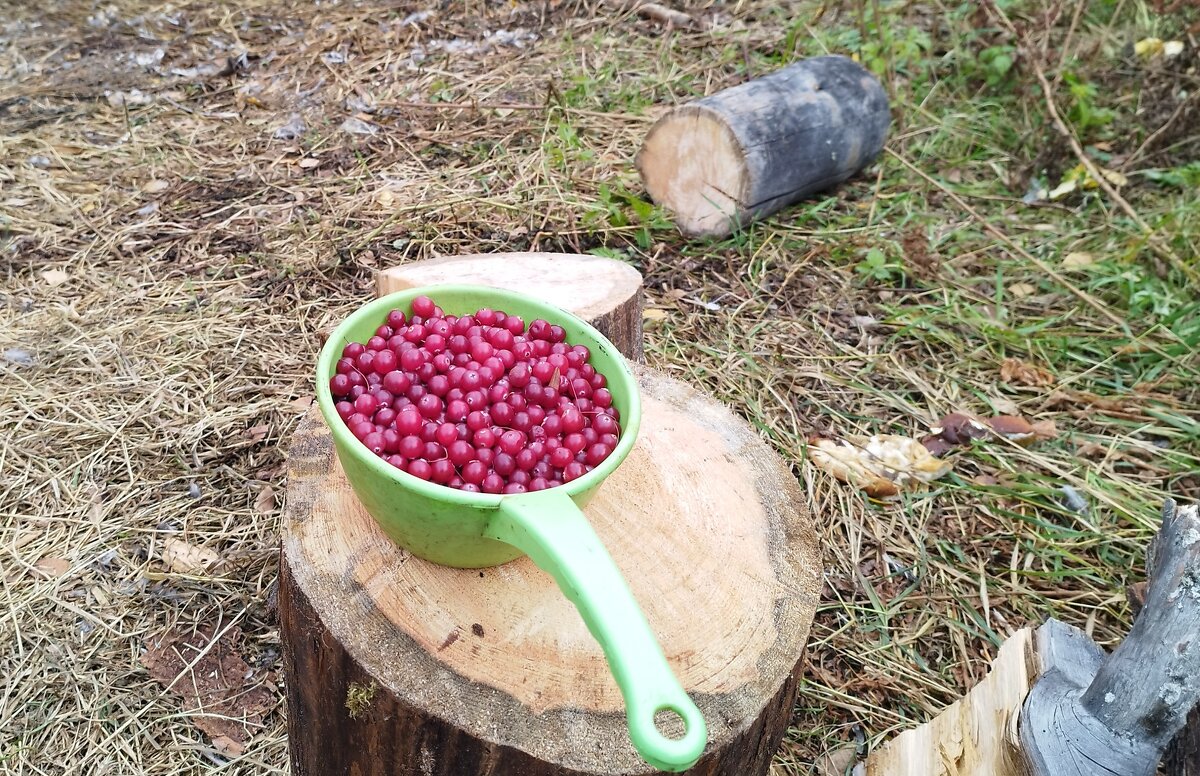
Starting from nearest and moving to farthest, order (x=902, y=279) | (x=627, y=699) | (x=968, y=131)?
(x=627, y=699) < (x=902, y=279) < (x=968, y=131)

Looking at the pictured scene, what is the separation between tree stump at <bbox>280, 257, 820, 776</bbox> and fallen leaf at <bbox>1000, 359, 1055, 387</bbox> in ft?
5.59

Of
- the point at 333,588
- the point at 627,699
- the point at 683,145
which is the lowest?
the point at 683,145

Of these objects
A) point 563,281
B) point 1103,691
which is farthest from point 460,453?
point 1103,691

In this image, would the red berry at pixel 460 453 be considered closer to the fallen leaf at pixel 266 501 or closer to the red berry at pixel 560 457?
the red berry at pixel 560 457

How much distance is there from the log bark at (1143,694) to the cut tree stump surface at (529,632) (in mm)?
414

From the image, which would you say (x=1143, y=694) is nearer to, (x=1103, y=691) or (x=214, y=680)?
(x=1103, y=691)

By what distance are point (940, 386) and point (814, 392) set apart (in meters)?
0.45

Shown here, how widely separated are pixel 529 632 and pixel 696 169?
2.46m

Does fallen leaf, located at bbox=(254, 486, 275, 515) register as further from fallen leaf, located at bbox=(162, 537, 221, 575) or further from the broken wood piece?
the broken wood piece

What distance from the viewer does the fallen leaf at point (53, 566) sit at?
2240mm

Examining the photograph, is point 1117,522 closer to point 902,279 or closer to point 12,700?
point 902,279

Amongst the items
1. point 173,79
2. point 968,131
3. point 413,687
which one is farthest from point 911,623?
point 173,79

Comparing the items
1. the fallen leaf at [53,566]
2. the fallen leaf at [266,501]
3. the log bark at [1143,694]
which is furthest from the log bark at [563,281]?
the log bark at [1143,694]

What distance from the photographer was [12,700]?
78.8 inches
